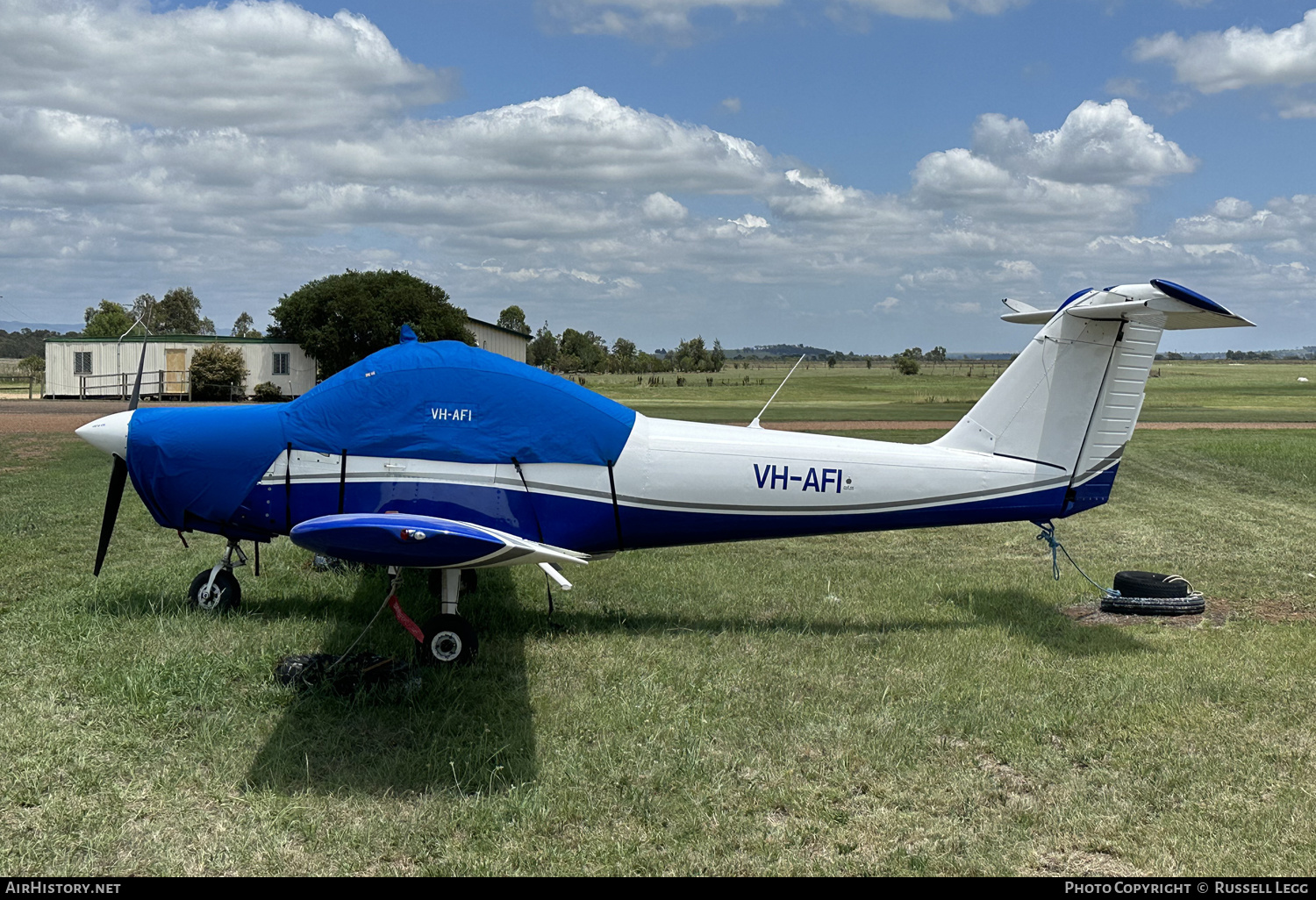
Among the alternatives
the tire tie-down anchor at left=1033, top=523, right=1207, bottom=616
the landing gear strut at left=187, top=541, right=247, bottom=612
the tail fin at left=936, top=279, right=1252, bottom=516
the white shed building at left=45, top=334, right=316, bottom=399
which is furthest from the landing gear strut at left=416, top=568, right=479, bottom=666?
the white shed building at left=45, top=334, right=316, bottom=399


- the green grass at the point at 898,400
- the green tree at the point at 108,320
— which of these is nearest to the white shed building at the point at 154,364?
the green grass at the point at 898,400

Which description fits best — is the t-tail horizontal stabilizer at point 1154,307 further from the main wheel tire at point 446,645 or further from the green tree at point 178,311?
the green tree at point 178,311

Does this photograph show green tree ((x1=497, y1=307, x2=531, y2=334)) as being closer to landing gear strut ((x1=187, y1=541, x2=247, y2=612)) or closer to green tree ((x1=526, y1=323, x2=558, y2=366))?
green tree ((x1=526, y1=323, x2=558, y2=366))

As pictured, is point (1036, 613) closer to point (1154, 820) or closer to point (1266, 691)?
point (1266, 691)

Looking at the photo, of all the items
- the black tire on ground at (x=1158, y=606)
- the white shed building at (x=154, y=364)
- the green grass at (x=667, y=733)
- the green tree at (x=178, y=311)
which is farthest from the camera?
the green tree at (x=178, y=311)

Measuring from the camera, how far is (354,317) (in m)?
43.9

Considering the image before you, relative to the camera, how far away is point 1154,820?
15.3 ft

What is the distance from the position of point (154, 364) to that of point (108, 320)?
145ft

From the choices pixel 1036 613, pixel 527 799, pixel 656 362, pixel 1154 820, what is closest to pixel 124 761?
pixel 527 799

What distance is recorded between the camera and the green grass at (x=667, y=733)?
4414 mm

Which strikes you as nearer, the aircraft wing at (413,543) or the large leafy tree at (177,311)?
the aircraft wing at (413,543)

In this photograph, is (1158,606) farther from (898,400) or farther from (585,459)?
(898,400)

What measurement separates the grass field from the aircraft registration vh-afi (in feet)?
2.95

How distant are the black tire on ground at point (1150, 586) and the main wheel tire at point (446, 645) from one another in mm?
5994
